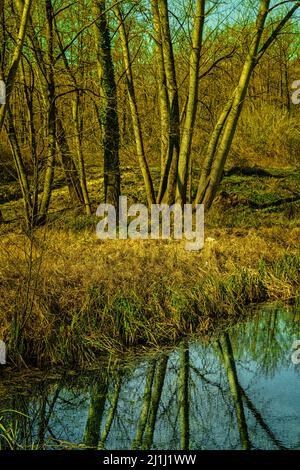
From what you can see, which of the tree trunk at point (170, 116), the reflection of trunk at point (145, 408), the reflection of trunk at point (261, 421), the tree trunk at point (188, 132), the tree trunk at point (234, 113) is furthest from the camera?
the tree trunk at point (170, 116)

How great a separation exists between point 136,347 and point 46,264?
2042mm

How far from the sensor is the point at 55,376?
654 cm

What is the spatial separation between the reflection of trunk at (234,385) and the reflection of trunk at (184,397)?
1.27ft

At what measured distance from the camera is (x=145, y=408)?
5.88 metres

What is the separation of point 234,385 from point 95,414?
4.39 feet

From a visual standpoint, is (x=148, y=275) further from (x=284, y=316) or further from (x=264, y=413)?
(x=264, y=413)

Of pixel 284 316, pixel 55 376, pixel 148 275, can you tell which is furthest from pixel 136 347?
pixel 284 316

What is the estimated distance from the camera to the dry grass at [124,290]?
686cm

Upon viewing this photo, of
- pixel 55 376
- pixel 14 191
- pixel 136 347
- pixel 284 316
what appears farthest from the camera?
pixel 14 191

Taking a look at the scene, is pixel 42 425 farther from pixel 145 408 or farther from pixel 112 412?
pixel 145 408

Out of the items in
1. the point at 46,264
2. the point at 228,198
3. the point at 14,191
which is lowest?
the point at 46,264

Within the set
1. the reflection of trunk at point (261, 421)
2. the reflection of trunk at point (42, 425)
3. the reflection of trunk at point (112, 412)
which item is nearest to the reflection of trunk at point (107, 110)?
the reflection of trunk at point (112, 412)

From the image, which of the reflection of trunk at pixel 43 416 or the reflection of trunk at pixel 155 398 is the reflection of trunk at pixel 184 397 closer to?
the reflection of trunk at pixel 155 398

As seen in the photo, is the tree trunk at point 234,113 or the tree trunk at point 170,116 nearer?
the tree trunk at point 234,113
